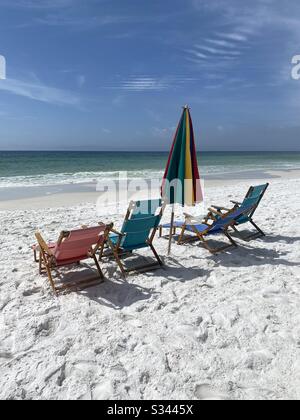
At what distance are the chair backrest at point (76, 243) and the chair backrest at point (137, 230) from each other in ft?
1.09

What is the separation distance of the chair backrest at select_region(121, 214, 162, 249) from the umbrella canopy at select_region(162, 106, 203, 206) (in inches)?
23.7

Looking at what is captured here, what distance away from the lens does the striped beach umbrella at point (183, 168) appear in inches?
173

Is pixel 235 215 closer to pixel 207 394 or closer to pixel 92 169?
pixel 207 394

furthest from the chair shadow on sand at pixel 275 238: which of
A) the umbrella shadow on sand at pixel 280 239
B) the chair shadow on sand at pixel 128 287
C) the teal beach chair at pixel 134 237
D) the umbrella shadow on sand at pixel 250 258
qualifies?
the teal beach chair at pixel 134 237

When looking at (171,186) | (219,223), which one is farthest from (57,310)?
(219,223)

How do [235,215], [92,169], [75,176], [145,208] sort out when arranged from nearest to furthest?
[145,208], [235,215], [75,176], [92,169]

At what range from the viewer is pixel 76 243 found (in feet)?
11.7

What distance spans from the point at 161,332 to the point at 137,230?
1.53 meters

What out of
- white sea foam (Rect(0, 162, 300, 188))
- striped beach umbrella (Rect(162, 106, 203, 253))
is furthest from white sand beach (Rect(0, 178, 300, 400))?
white sea foam (Rect(0, 162, 300, 188))

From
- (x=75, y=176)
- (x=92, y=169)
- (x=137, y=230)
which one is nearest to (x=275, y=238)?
(x=137, y=230)

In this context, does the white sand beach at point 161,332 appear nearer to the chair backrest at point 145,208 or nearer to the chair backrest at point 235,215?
the chair backrest at point 235,215

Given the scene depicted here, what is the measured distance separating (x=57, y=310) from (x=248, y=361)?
6.03 feet

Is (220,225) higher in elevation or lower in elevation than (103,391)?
higher

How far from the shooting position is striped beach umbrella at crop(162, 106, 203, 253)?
441 centimetres
